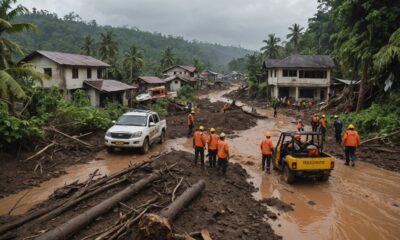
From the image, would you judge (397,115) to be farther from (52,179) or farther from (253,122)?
(52,179)

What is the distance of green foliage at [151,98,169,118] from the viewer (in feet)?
99.6

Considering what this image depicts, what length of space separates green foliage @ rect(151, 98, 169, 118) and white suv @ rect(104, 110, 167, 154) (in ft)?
43.8

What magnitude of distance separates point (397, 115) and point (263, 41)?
149ft

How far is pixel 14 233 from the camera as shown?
20.6 feet

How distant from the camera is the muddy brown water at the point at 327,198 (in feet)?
26.9

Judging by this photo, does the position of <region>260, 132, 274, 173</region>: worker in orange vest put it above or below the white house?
below

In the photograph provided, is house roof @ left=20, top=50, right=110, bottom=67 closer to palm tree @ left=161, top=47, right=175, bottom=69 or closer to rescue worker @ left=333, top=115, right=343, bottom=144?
rescue worker @ left=333, top=115, right=343, bottom=144

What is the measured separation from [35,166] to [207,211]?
8.17 metres

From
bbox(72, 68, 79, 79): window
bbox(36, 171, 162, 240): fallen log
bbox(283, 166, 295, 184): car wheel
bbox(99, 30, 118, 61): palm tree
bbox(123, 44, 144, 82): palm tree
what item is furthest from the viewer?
bbox(99, 30, 118, 61): palm tree

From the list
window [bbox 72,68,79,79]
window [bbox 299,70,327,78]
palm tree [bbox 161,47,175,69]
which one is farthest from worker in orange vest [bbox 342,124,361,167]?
palm tree [bbox 161,47,175,69]

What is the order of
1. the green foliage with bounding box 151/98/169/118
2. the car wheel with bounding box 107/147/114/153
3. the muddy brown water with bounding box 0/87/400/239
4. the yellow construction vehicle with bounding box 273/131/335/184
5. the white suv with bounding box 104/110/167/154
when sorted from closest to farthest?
the muddy brown water with bounding box 0/87/400/239 → the yellow construction vehicle with bounding box 273/131/335/184 → the white suv with bounding box 104/110/167/154 → the car wheel with bounding box 107/147/114/153 → the green foliage with bounding box 151/98/169/118

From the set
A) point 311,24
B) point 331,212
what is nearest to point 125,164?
point 331,212

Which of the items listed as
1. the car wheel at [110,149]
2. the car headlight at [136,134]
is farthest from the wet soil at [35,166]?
the car headlight at [136,134]

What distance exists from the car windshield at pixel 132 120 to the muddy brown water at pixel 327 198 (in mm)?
1577
